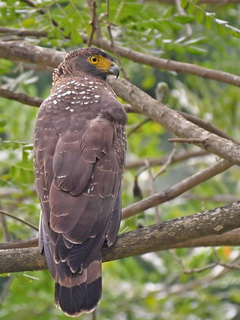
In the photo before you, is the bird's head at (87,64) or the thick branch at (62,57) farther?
the bird's head at (87,64)

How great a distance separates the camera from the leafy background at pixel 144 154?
6348mm

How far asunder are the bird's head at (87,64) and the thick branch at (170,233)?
1970 millimetres

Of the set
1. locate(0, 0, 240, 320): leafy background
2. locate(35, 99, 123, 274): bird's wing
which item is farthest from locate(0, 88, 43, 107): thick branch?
locate(35, 99, 123, 274): bird's wing

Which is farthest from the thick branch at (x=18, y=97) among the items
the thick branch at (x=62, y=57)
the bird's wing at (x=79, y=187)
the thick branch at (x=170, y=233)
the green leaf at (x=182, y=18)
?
the thick branch at (x=170, y=233)

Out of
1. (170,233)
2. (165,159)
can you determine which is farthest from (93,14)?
(165,159)

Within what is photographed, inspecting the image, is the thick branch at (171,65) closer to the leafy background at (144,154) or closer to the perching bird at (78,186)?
the leafy background at (144,154)

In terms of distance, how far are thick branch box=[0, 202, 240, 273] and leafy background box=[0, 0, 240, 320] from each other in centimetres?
143

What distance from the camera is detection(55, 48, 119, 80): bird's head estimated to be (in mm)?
6402

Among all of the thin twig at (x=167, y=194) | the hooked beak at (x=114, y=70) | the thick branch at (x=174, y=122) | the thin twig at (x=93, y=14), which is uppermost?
the thin twig at (x=93, y=14)

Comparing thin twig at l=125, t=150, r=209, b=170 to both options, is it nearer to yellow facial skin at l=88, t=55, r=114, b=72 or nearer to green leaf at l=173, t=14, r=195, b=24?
yellow facial skin at l=88, t=55, r=114, b=72

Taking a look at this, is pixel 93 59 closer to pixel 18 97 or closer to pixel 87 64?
pixel 87 64

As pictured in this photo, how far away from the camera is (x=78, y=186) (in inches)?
193

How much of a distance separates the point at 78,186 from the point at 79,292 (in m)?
0.64

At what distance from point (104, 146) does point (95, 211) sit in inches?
20.6
